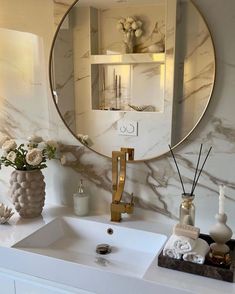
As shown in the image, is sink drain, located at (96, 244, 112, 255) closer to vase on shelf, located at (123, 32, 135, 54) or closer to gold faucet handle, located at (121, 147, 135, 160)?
gold faucet handle, located at (121, 147, 135, 160)

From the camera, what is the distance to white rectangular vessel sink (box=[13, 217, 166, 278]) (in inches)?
53.1

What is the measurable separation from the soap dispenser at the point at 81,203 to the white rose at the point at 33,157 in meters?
0.24

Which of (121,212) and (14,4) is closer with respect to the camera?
(121,212)

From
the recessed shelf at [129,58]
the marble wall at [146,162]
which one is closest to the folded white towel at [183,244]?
the marble wall at [146,162]

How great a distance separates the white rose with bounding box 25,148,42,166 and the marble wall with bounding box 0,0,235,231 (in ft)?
0.61

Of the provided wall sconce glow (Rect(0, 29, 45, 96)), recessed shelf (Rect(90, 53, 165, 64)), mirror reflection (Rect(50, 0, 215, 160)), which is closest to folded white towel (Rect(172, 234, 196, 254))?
mirror reflection (Rect(50, 0, 215, 160))

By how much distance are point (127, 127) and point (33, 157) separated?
441 mm

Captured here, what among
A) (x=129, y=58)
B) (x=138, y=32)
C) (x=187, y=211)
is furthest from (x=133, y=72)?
(x=187, y=211)

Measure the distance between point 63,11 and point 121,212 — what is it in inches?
37.1

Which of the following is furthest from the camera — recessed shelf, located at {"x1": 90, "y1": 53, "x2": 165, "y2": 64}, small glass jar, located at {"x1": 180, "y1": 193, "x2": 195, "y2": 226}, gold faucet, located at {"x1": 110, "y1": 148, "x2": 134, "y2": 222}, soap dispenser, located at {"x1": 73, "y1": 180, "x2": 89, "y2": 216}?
soap dispenser, located at {"x1": 73, "y1": 180, "x2": 89, "y2": 216}

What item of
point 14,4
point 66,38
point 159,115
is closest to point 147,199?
point 159,115

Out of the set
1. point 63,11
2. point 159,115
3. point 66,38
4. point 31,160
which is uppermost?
point 63,11

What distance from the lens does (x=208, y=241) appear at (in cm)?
129

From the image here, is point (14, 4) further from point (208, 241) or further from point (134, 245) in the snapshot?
point (208, 241)
